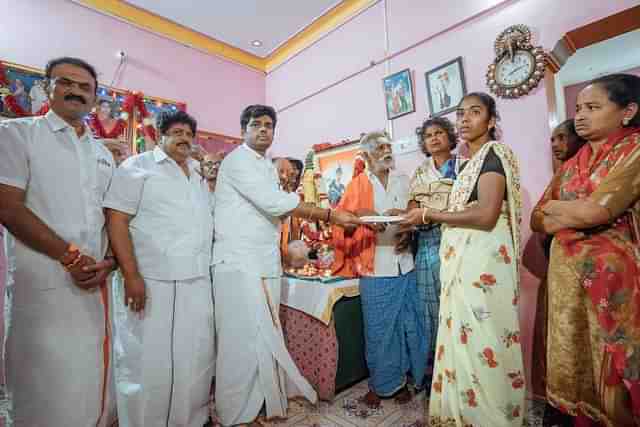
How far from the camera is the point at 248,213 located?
75.2 inches

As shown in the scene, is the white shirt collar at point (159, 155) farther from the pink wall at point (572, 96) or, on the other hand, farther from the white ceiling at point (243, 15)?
the pink wall at point (572, 96)

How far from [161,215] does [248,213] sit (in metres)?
0.48

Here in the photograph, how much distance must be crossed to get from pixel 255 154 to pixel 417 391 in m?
1.99

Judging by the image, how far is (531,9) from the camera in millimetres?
2104

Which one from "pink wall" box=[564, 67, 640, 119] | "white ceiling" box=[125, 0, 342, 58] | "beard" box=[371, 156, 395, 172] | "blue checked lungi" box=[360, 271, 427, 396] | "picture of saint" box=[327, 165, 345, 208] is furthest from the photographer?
"picture of saint" box=[327, 165, 345, 208]

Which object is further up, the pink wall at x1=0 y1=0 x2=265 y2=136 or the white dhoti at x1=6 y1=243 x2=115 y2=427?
the pink wall at x1=0 y1=0 x2=265 y2=136

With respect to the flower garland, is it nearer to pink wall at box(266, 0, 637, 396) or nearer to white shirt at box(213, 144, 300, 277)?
white shirt at box(213, 144, 300, 277)

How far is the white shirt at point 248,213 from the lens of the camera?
1.86 meters

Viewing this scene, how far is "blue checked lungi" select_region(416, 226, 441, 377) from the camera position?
2.02 m

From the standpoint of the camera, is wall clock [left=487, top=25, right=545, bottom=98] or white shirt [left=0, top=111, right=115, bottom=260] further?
wall clock [left=487, top=25, right=545, bottom=98]

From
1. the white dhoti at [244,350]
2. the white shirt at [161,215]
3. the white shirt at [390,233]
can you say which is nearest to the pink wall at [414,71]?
the white shirt at [390,233]

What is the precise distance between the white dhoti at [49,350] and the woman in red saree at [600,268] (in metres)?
2.08

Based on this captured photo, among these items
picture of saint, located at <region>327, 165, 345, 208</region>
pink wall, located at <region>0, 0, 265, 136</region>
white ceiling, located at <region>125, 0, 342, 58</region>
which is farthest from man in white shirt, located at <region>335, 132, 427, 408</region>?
pink wall, located at <region>0, 0, 265, 136</region>

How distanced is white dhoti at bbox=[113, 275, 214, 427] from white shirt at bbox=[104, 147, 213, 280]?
0.09 meters
